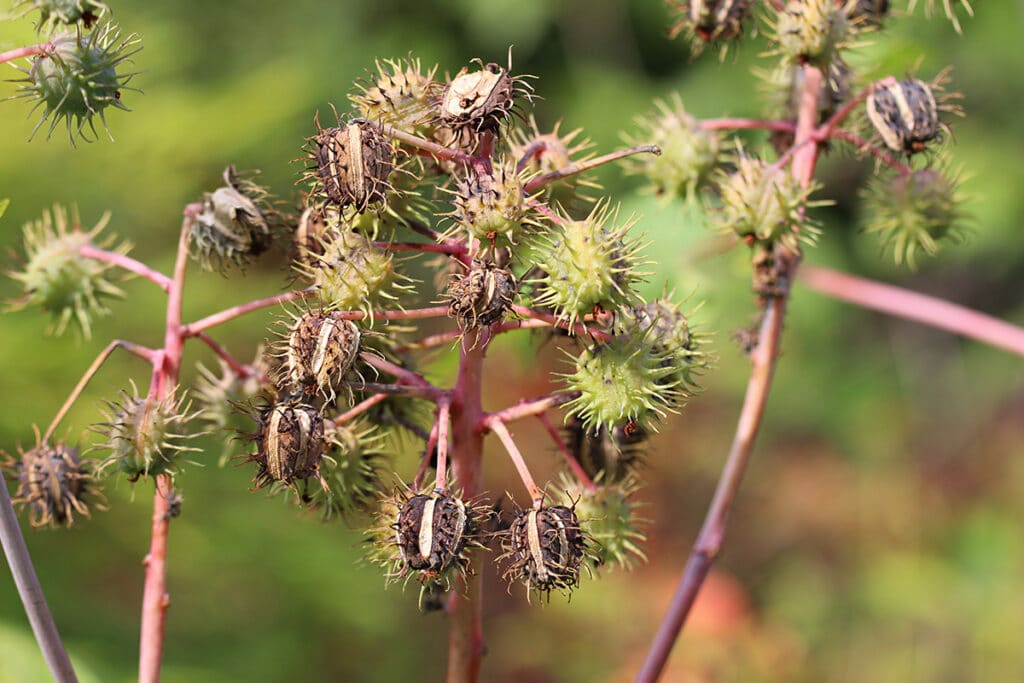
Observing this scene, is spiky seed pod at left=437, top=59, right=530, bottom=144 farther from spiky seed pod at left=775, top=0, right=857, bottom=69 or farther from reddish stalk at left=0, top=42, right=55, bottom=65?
spiky seed pod at left=775, top=0, right=857, bottom=69

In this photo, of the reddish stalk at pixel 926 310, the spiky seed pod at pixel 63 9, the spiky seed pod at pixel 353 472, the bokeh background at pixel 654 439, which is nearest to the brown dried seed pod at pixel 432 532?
the spiky seed pod at pixel 353 472

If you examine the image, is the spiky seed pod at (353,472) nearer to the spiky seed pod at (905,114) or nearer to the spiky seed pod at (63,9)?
the spiky seed pod at (63,9)

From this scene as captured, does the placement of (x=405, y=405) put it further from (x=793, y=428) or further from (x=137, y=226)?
(x=793, y=428)

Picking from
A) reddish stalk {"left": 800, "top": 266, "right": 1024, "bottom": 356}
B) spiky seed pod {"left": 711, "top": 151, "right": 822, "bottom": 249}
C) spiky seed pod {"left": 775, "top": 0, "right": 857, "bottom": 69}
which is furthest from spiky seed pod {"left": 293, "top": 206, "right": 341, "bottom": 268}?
reddish stalk {"left": 800, "top": 266, "right": 1024, "bottom": 356}

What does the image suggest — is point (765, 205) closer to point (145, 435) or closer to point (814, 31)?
point (814, 31)

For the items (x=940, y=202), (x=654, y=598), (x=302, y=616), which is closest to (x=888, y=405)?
(x=654, y=598)

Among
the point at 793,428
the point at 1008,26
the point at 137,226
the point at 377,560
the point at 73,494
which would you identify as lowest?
the point at 377,560
